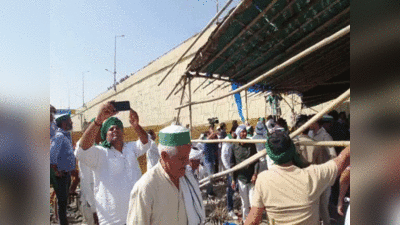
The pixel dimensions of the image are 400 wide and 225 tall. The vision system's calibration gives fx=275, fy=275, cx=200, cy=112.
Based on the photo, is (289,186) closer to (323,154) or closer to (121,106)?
(121,106)

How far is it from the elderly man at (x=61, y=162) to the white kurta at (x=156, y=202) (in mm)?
2663

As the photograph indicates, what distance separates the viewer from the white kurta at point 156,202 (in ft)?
4.75

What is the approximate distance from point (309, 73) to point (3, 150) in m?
6.62

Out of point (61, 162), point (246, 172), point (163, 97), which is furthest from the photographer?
point (163, 97)

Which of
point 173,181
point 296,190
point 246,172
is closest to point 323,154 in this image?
point 246,172

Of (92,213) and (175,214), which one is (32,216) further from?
(92,213)

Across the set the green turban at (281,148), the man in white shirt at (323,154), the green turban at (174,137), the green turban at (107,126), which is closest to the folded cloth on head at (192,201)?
the green turban at (174,137)

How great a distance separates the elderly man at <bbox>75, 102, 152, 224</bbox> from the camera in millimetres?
2162

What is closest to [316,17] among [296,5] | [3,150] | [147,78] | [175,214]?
[296,5]

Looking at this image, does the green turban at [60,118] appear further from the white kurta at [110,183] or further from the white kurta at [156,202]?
the white kurta at [156,202]

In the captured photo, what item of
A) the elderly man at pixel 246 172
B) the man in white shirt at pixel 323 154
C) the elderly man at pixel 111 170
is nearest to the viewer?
the elderly man at pixel 111 170

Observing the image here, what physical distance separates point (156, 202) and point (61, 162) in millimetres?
2778

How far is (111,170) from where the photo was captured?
7.51 ft

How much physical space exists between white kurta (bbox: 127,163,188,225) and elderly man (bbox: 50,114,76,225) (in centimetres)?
266
